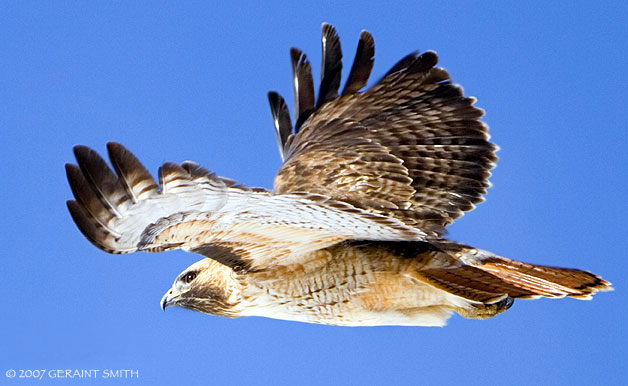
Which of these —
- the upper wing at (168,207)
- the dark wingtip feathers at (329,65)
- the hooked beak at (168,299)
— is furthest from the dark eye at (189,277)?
Result: the dark wingtip feathers at (329,65)

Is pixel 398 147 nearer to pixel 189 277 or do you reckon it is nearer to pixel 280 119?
pixel 280 119

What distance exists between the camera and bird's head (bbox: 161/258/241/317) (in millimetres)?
6004

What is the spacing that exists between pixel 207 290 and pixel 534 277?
2.12m

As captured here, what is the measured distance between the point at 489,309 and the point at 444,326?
1.12 ft

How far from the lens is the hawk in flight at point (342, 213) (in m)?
4.78

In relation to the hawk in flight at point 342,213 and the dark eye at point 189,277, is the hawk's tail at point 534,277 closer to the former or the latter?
the hawk in flight at point 342,213

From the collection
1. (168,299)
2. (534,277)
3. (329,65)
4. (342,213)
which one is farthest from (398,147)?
(168,299)

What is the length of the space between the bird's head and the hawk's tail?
1.43 m

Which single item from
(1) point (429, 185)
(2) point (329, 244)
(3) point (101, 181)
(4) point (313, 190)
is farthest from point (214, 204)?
(1) point (429, 185)

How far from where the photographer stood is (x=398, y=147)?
648 centimetres

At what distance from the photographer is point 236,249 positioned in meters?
5.38

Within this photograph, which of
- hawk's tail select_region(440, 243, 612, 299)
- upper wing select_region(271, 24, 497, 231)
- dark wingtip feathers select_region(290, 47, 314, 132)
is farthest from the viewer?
dark wingtip feathers select_region(290, 47, 314, 132)

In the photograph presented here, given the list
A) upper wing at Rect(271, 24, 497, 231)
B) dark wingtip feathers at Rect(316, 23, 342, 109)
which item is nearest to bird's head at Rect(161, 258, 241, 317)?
upper wing at Rect(271, 24, 497, 231)

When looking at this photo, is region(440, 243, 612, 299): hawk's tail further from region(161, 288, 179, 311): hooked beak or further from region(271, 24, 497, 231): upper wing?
region(161, 288, 179, 311): hooked beak
